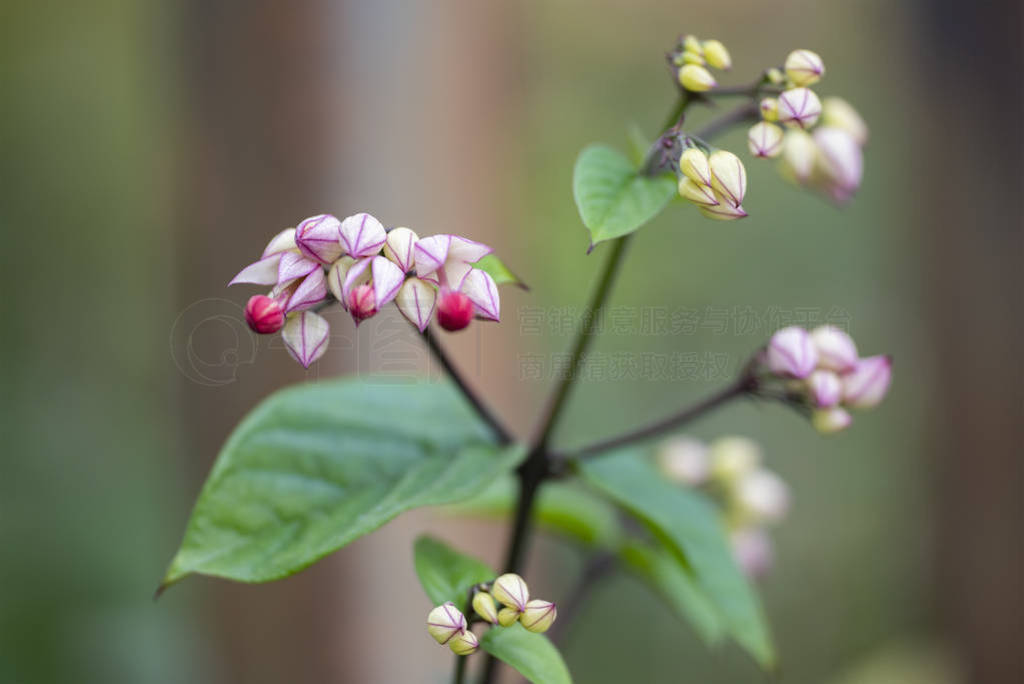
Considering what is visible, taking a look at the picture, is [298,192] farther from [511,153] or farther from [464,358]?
[511,153]

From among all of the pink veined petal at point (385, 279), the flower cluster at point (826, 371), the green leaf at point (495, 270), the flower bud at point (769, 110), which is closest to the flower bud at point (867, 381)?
the flower cluster at point (826, 371)

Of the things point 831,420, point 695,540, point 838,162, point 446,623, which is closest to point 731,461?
point 695,540

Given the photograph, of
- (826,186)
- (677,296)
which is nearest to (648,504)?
(826,186)

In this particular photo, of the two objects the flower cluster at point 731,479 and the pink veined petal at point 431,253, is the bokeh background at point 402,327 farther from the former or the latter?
the pink veined petal at point 431,253

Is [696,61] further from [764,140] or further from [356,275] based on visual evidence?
[356,275]

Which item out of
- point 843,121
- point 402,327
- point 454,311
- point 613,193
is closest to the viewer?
point 454,311

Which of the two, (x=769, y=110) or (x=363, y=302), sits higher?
(x=769, y=110)

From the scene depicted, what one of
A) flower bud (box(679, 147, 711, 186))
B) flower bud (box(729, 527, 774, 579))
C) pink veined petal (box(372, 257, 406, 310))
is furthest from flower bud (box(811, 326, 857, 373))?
flower bud (box(729, 527, 774, 579))
